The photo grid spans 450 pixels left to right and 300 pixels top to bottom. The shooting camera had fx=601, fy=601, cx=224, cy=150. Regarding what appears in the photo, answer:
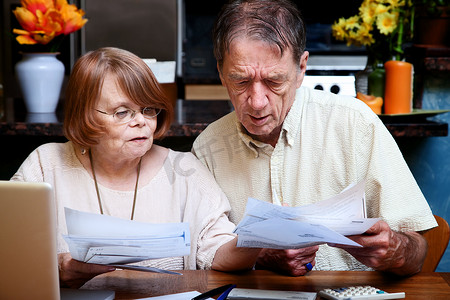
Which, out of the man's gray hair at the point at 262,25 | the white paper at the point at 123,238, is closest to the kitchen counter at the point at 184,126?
the man's gray hair at the point at 262,25

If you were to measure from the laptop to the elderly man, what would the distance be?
0.54m

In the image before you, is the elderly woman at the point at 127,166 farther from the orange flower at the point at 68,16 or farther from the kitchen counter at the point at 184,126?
the orange flower at the point at 68,16

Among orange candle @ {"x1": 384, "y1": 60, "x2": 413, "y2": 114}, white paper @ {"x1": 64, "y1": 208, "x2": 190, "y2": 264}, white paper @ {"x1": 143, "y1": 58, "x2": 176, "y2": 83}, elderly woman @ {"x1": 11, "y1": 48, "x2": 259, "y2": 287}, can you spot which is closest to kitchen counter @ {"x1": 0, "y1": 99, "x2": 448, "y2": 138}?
orange candle @ {"x1": 384, "y1": 60, "x2": 413, "y2": 114}

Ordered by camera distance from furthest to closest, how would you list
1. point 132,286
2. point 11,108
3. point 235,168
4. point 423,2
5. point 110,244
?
point 11,108, point 423,2, point 235,168, point 132,286, point 110,244

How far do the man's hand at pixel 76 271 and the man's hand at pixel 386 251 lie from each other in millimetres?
515

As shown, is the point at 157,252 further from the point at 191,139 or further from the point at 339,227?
the point at 191,139

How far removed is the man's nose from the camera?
1.45 metres

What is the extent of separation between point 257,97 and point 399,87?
85 cm

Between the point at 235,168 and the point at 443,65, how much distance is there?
3.16 ft

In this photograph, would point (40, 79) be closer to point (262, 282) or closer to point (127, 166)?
point (127, 166)

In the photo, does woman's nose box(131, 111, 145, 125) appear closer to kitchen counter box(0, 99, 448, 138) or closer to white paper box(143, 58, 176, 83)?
kitchen counter box(0, 99, 448, 138)

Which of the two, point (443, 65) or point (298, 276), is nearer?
point (298, 276)

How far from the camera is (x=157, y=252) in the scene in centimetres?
115

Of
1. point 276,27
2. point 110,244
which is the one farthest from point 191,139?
point 110,244
